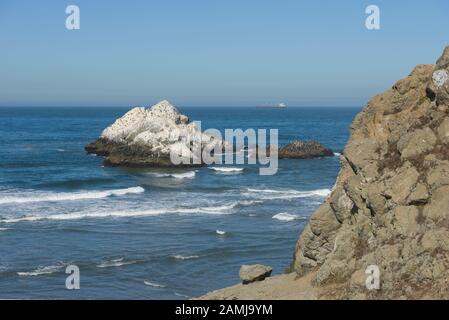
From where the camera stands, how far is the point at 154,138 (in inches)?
2785

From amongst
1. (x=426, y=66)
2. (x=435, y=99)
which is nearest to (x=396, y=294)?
(x=435, y=99)

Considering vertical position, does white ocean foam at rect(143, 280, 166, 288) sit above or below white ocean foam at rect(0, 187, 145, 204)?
below

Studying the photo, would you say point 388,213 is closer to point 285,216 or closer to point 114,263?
point 114,263

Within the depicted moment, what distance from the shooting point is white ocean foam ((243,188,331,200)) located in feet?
160

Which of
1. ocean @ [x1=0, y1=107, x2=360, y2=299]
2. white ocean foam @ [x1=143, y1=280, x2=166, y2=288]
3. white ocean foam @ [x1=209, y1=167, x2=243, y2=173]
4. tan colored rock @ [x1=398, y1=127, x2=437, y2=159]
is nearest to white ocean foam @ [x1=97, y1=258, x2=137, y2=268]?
ocean @ [x1=0, y1=107, x2=360, y2=299]

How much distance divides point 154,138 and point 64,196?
70.9 feet

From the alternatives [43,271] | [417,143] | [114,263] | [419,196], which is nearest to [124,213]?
[114,263]

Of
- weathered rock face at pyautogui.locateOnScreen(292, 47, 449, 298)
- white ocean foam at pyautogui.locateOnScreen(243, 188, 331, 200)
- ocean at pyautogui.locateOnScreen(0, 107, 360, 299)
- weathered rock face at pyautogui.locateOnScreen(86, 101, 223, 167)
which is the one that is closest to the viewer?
weathered rock face at pyautogui.locateOnScreen(292, 47, 449, 298)

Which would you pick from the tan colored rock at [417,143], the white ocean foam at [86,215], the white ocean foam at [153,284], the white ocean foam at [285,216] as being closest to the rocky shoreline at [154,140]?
the white ocean foam at [86,215]

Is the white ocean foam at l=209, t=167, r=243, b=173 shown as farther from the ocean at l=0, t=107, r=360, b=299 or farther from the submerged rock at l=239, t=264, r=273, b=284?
the submerged rock at l=239, t=264, r=273, b=284

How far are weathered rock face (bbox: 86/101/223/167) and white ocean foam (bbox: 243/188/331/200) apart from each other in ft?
60.2

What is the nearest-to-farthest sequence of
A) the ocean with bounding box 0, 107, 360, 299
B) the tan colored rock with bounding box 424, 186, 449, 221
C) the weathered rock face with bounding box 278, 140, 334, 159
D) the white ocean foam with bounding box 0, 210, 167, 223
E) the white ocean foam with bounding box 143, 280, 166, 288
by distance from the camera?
the tan colored rock with bounding box 424, 186, 449, 221 < the white ocean foam with bounding box 143, 280, 166, 288 < the ocean with bounding box 0, 107, 360, 299 < the white ocean foam with bounding box 0, 210, 167, 223 < the weathered rock face with bounding box 278, 140, 334, 159

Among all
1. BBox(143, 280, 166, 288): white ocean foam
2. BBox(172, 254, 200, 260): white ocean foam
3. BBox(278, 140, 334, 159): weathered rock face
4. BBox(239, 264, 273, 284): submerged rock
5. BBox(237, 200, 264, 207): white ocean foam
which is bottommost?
BBox(143, 280, 166, 288): white ocean foam

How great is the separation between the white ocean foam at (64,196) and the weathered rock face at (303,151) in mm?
29193
